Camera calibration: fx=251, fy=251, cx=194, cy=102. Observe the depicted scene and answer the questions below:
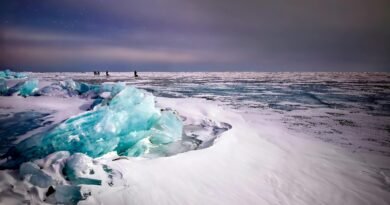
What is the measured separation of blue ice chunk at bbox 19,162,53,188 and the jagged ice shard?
0.84 meters

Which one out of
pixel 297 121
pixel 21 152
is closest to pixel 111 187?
pixel 21 152

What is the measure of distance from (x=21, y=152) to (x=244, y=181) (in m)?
3.17

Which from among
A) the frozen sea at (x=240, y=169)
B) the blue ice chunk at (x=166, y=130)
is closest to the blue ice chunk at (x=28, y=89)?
the frozen sea at (x=240, y=169)

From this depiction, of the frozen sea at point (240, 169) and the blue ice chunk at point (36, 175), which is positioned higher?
the blue ice chunk at point (36, 175)

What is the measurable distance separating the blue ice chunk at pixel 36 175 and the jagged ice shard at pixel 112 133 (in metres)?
0.84

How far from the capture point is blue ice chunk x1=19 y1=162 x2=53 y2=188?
246 cm

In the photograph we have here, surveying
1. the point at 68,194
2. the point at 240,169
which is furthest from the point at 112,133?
the point at 240,169

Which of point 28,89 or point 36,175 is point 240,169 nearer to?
point 36,175

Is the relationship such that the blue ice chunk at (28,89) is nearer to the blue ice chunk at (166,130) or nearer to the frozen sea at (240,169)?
the frozen sea at (240,169)

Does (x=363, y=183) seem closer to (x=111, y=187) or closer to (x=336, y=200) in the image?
(x=336, y=200)

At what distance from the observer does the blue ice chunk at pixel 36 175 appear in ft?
8.07

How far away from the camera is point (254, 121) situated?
6941 mm

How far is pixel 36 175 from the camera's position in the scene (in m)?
2.54

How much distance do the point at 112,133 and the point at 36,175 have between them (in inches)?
53.7
